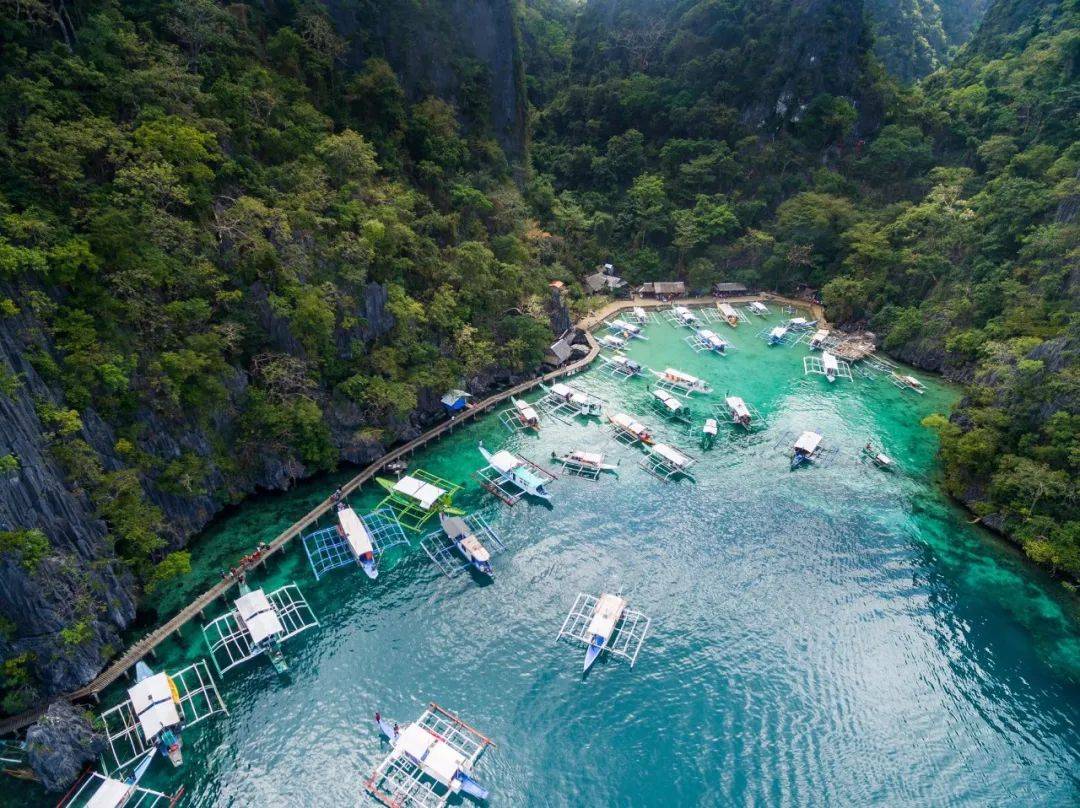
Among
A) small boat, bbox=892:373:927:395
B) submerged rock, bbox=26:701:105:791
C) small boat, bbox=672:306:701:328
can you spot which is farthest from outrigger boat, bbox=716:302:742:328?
submerged rock, bbox=26:701:105:791

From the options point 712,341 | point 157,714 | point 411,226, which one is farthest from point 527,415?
point 157,714

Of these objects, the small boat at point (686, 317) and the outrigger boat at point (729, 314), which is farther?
the outrigger boat at point (729, 314)

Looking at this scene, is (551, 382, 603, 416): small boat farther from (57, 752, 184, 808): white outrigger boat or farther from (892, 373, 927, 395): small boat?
(57, 752, 184, 808): white outrigger boat

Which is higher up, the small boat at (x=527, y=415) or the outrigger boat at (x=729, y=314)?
the outrigger boat at (x=729, y=314)

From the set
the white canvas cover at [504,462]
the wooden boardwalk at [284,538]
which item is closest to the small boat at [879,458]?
the wooden boardwalk at [284,538]

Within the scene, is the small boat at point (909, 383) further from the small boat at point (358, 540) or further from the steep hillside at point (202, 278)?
the small boat at point (358, 540)

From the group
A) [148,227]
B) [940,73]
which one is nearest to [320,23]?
[148,227]
